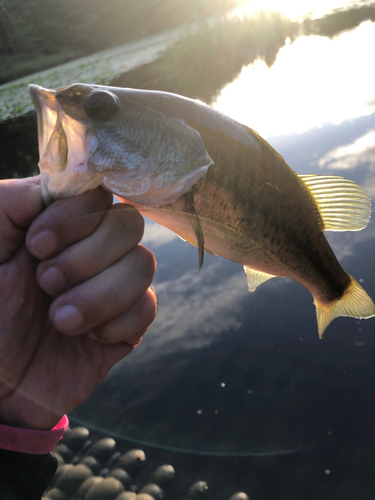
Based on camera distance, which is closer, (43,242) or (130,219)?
(43,242)

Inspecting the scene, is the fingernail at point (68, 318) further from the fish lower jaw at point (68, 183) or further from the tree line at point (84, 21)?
the tree line at point (84, 21)

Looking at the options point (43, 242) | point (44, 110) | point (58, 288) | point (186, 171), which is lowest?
point (58, 288)

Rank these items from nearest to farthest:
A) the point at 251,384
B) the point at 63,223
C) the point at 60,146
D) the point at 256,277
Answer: the point at 60,146 < the point at 63,223 < the point at 256,277 < the point at 251,384

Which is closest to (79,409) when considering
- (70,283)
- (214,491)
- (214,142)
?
(214,491)

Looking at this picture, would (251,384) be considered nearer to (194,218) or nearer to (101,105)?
(194,218)

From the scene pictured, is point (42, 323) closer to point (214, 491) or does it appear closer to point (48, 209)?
point (48, 209)

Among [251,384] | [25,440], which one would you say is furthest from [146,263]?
[251,384]

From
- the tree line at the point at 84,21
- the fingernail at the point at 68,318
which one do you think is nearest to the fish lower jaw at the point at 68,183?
the fingernail at the point at 68,318

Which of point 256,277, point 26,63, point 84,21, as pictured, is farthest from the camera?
point 84,21
